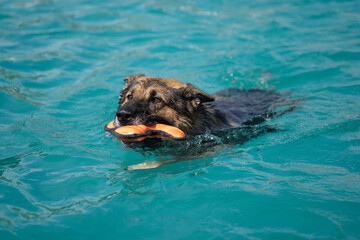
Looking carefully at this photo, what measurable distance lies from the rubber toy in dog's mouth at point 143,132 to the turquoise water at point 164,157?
620mm

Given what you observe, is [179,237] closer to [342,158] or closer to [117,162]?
[117,162]

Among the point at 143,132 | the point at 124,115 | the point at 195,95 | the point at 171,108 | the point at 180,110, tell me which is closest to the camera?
the point at 143,132

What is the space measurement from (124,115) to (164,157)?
1.20 metres

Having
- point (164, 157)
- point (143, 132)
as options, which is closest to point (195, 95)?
point (164, 157)

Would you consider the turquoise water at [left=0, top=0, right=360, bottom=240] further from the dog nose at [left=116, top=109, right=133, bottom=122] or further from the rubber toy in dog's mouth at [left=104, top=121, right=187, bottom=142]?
the dog nose at [left=116, top=109, right=133, bottom=122]

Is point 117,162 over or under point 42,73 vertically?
under

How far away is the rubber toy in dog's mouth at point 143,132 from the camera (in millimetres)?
4957

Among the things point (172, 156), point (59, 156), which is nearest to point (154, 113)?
point (172, 156)

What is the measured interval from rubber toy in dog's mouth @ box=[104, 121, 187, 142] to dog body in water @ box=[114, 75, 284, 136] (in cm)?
20

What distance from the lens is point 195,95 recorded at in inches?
245

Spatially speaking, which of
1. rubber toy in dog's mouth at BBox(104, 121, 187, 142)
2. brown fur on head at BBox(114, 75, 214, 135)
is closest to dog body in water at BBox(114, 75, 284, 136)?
brown fur on head at BBox(114, 75, 214, 135)

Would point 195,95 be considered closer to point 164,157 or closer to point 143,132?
point 164,157

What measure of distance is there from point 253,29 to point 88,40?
6.31 meters

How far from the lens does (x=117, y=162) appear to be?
19.5 feet
